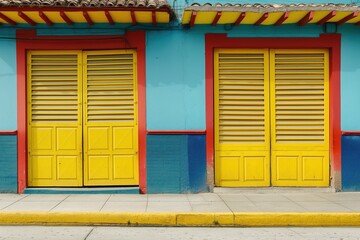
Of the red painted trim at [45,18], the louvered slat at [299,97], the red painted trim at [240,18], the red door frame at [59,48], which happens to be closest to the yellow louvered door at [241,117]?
the louvered slat at [299,97]

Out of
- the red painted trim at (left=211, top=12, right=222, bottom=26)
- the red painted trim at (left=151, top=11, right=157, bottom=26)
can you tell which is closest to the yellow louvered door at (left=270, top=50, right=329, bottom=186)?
the red painted trim at (left=211, top=12, right=222, bottom=26)

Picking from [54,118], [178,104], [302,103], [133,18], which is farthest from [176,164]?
[133,18]

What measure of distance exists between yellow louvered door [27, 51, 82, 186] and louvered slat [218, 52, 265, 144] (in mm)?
2856

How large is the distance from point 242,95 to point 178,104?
1312 mm

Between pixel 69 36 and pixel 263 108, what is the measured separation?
4101 millimetres

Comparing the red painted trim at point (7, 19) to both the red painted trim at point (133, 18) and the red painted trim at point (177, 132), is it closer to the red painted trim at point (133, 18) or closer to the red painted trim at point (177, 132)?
the red painted trim at point (133, 18)

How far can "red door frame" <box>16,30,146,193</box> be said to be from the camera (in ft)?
32.6

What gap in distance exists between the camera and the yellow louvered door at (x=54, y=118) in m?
Result: 10.1

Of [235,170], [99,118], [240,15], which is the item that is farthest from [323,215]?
[99,118]

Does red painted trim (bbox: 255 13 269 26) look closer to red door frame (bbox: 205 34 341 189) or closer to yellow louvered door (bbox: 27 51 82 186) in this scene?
red door frame (bbox: 205 34 341 189)

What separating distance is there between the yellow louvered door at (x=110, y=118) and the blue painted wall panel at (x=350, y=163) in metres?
4.12
